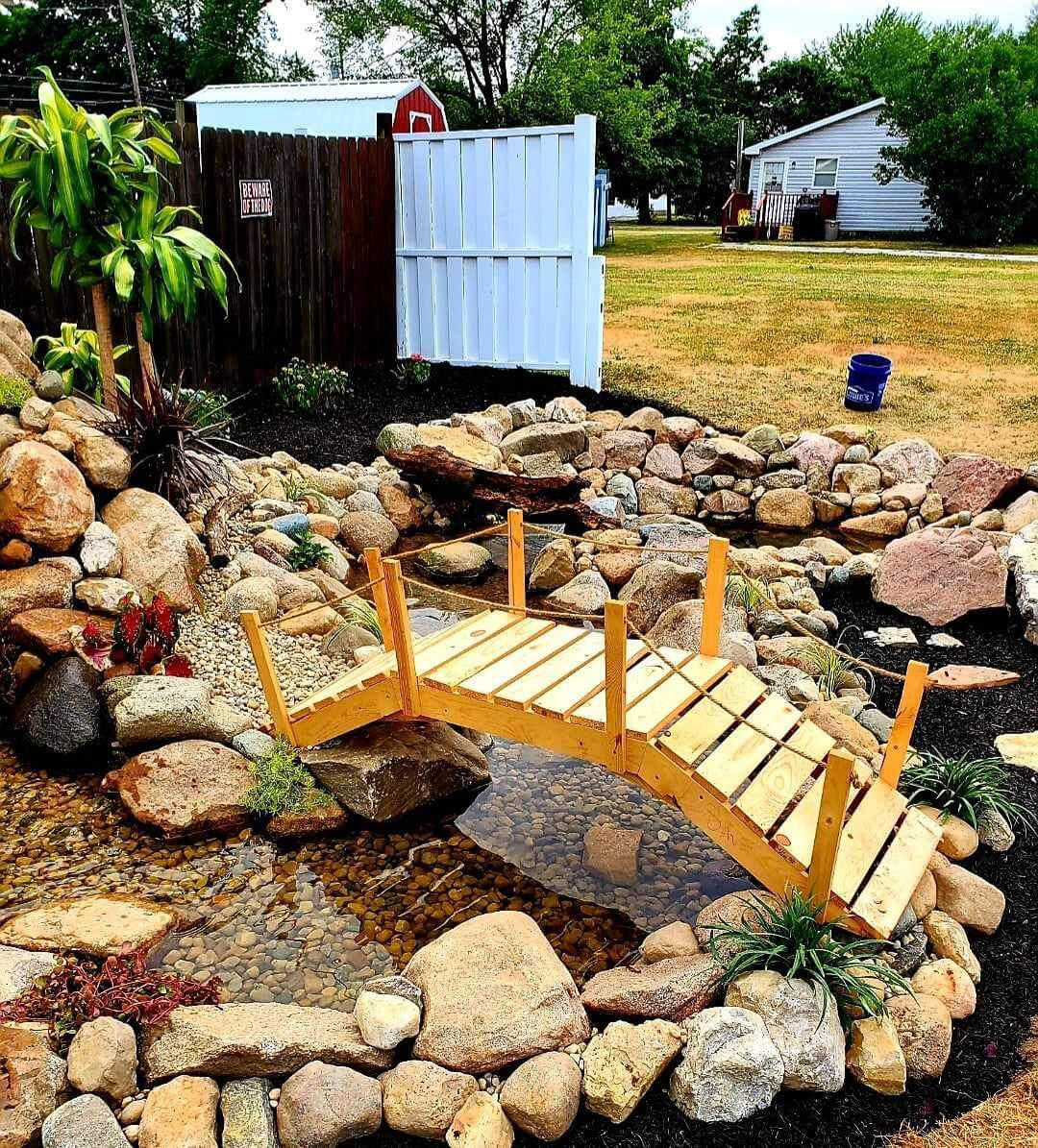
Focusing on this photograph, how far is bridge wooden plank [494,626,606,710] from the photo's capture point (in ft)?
13.6

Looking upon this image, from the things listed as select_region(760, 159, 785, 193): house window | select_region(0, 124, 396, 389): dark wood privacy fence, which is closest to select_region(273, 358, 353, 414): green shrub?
select_region(0, 124, 396, 389): dark wood privacy fence

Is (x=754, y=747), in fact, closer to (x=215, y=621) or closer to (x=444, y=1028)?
(x=444, y=1028)

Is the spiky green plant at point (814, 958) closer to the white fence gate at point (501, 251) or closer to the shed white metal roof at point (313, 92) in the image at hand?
the white fence gate at point (501, 251)

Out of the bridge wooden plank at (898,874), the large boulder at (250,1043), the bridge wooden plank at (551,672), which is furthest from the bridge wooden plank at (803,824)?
the large boulder at (250,1043)

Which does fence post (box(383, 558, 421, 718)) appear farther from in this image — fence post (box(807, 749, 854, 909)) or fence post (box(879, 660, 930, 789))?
fence post (box(879, 660, 930, 789))

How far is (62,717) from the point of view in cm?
483

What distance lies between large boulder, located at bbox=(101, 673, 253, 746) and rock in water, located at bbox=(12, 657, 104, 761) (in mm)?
99

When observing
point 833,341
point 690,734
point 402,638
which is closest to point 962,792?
point 690,734

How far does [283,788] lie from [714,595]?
214 centimetres

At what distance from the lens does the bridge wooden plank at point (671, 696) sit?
396 centimetres

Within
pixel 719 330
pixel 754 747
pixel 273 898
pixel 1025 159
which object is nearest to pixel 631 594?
pixel 754 747

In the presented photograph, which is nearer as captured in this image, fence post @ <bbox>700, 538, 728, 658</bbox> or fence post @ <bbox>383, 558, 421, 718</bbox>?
fence post @ <bbox>383, 558, 421, 718</bbox>

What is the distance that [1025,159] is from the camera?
21.6m

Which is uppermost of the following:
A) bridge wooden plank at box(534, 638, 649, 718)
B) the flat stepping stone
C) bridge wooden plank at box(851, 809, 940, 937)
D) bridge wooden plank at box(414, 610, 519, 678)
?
bridge wooden plank at box(534, 638, 649, 718)
